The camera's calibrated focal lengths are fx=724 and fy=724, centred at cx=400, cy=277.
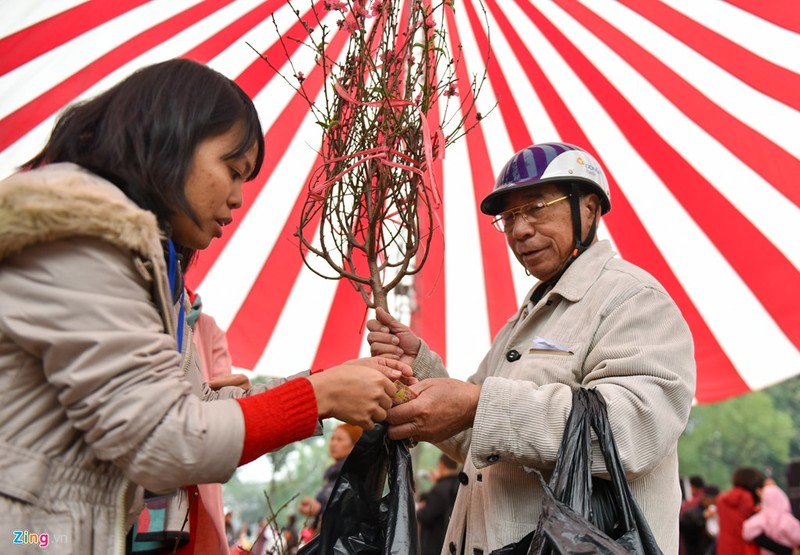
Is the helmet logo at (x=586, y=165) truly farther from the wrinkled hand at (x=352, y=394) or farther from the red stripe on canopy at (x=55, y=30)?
the red stripe on canopy at (x=55, y=30)

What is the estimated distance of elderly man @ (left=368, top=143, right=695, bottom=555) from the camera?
1.90 meters

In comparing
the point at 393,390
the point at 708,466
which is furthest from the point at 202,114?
the point at 708,466

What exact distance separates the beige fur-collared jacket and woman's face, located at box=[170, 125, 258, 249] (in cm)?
25

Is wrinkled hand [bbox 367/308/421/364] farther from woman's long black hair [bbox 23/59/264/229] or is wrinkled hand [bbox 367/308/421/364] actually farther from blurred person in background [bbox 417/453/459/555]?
blurred person in background [bbox 417/453/459/555]

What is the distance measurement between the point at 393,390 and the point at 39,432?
0.84 meters

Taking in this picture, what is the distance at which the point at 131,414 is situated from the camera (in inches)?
51.3

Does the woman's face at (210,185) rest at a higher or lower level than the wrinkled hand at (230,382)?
higher

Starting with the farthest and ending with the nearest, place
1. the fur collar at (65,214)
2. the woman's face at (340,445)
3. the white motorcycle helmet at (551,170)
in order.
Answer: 1. the woman's face at (340,445)
2. the white motorcycle helmet at (551,170)
3. the fur collar at (65,214)

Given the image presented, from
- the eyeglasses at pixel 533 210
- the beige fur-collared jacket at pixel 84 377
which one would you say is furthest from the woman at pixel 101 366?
the eyeglasses at pixel 533 210

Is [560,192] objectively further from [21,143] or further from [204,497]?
[21,143]

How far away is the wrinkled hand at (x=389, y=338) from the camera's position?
2402 mm

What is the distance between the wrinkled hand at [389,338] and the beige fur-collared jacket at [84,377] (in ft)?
3.32

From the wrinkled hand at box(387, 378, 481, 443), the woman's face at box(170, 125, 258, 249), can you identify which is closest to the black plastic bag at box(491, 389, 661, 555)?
the wrinkled hand at box(387, 378, 481, 443)

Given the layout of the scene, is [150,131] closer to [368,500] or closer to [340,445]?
[368,500]
